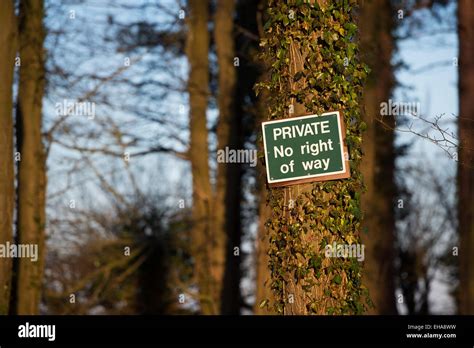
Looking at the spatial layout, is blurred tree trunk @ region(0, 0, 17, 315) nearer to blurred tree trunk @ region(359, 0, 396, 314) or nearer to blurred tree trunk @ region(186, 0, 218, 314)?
blurred tree trunk @ region(359, 0, 396, 314)

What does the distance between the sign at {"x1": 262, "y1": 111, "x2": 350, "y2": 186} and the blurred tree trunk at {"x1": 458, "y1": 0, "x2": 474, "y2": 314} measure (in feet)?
14.5

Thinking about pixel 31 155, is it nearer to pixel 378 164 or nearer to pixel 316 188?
pixel 378 164

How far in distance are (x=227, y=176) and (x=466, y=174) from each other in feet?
27.0

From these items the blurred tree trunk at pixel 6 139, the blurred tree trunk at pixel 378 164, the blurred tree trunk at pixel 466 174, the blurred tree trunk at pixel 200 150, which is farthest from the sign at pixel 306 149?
the blurred tree trunk at pixel 200 150

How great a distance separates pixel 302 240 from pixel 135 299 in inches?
704

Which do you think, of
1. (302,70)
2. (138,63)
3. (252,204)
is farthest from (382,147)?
(302,70)

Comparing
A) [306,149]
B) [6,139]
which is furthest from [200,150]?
[306,149]

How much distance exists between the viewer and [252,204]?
2317 cm

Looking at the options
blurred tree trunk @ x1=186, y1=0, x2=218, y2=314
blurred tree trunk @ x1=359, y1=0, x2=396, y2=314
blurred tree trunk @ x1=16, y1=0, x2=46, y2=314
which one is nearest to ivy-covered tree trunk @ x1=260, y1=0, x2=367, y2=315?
blurred tree trunk @ x1=359, y1=0, x2=396, y2=314

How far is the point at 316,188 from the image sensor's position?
766 centimetres

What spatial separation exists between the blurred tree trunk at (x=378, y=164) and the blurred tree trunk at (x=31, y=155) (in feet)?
18.0

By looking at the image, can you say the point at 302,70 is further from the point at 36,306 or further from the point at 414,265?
the point at 414,265

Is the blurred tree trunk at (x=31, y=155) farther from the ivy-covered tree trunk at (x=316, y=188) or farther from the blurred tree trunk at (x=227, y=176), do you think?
the ivy-covered tree trunk at (x=316, y=188)

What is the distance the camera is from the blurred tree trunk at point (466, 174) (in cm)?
1270
